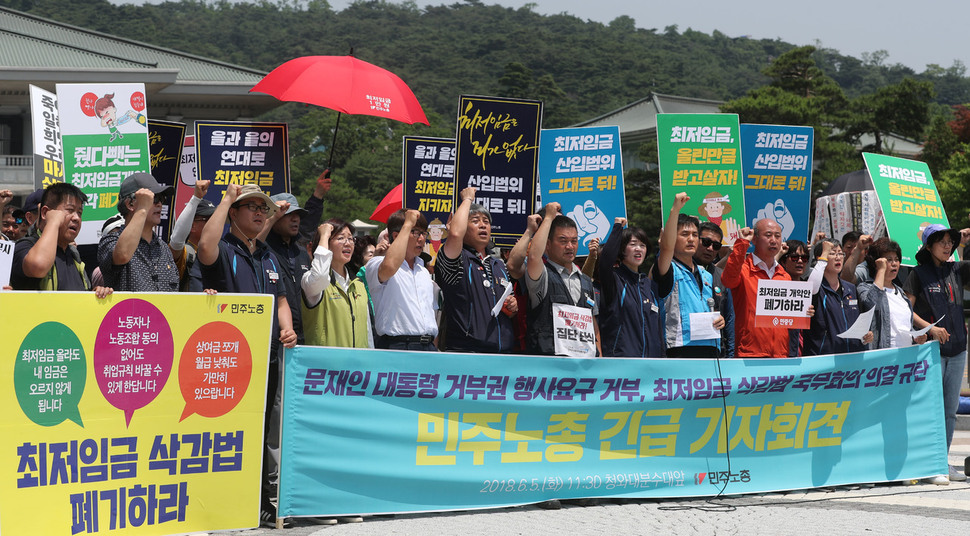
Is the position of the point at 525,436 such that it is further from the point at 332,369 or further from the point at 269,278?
the point at 269,278

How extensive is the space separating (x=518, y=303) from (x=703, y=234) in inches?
71.5

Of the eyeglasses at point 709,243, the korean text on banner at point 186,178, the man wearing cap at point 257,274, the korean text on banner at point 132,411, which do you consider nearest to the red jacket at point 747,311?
the eyeglasses at point 709,243

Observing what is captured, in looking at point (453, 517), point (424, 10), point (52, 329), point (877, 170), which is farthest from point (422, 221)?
point (424, 10)

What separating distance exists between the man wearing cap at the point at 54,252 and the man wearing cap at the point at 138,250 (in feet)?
0.61

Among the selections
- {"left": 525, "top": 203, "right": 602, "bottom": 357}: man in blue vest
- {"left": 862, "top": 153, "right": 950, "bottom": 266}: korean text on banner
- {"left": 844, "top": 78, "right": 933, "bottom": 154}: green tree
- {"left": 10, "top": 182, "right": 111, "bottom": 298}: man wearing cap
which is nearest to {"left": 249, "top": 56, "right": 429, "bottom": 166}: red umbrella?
{"left": 525, "top": 203, "right": 602, "bottom": 357}: man in blue vest

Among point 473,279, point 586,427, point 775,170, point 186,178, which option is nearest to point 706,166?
point 775,170

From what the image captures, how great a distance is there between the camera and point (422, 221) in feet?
22.3

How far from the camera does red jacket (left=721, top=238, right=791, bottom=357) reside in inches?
296

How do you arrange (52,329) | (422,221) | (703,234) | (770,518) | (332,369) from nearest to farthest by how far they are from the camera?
(52,329) → (332,369) → (770,518) → (422,221) → (703,234)

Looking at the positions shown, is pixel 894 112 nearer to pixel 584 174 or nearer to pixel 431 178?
pixel 431 178

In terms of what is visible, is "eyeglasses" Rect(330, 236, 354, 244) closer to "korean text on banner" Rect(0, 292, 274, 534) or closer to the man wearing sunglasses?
"korean text on banner" Rect(0, 292, 274, 534)

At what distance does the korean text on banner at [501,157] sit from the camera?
7.88 m

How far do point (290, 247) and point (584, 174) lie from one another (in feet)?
10.4

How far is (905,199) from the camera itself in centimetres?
929
